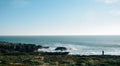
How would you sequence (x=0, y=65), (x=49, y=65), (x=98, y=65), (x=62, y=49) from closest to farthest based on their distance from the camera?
(x=0, y=65) → (x=49, y=65) → (x=98, y=65) → (x=62, y=49)

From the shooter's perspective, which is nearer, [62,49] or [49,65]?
[49,65]

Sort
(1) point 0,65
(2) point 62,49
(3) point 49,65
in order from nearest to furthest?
1. (1) point 0,65
2. (3) point 49,65
3. (2) point 62,49

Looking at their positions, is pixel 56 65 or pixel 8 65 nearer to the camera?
pixel 8 65

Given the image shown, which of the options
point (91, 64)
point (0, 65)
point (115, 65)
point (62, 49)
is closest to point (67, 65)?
point (91, 64)

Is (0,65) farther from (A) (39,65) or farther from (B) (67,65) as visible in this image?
(B) (67,65)

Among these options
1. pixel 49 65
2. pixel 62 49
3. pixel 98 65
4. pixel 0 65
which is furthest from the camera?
pixel 62 49

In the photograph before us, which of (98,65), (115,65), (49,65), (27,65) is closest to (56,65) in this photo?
(49,65)

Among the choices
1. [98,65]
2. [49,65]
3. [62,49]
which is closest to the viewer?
[49,65]

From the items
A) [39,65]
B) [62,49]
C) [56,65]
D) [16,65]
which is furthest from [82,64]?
[62,49]

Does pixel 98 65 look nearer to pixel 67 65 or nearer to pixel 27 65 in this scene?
pixel 67 65
